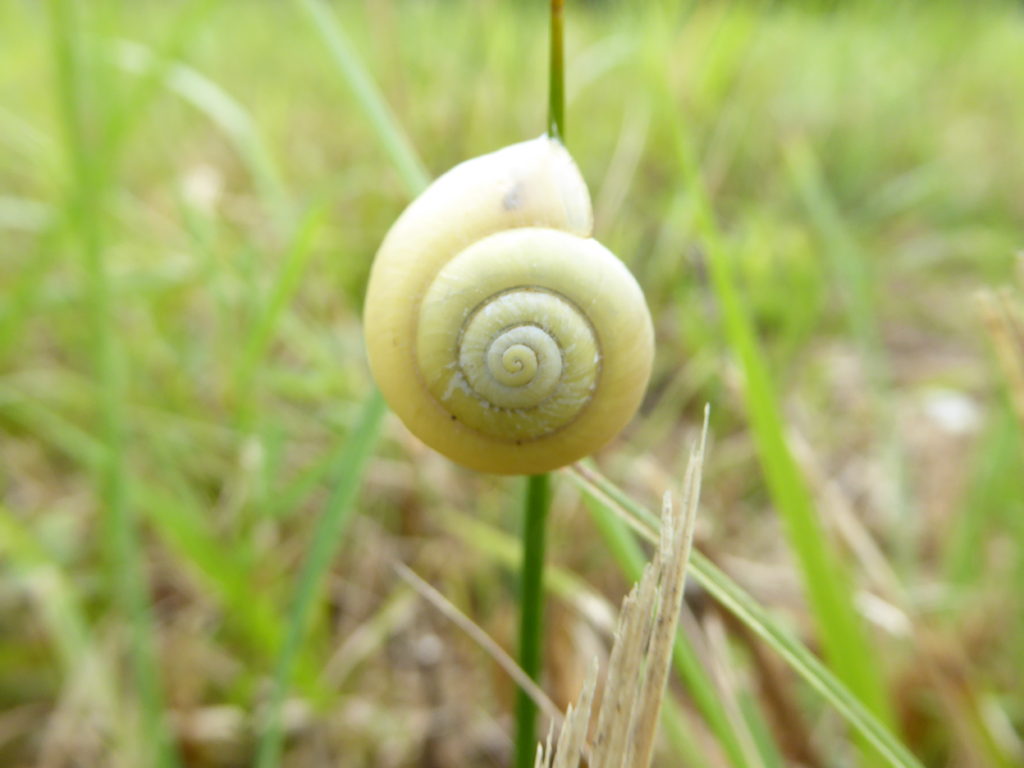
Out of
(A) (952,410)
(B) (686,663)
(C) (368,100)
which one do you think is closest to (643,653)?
(B) (686,663)

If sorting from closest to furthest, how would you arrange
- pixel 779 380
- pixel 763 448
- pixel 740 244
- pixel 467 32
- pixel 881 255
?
pixel 763 448 → pixel 779 380 → pixel 740 244 → pixel 881 255 → pixel 467 32

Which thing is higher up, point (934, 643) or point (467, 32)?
point (467, 32)

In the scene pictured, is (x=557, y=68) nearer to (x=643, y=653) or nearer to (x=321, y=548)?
(x=643, y=653)

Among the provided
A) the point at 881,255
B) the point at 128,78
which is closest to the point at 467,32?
the point at 128,78

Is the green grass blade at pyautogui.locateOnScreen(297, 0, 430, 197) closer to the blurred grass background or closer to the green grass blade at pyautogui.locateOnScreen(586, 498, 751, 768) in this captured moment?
the blurred grass background

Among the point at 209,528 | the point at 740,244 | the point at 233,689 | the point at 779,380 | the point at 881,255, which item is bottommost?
the point at 233,689

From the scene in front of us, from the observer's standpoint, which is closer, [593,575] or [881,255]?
[593,575]

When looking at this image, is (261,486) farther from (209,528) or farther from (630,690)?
(630,690)
